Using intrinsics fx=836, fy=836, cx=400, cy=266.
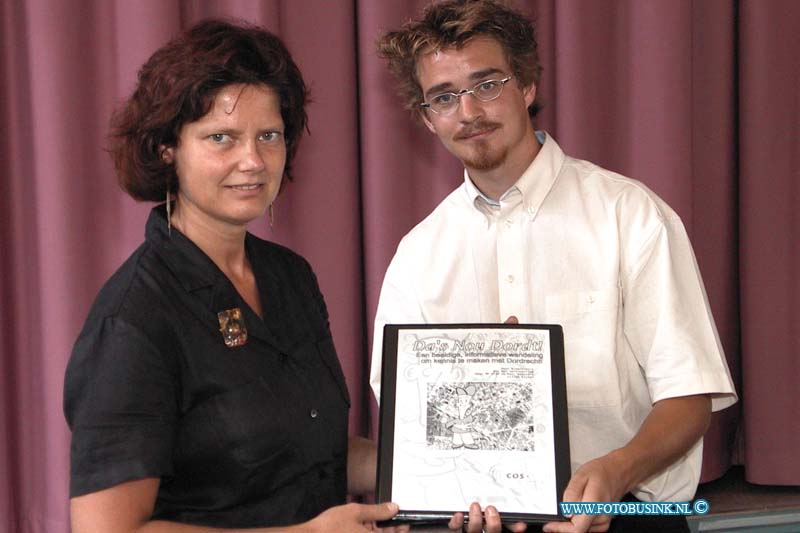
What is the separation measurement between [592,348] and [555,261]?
0.21 metres

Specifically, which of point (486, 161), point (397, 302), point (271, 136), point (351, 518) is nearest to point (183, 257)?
point (271, 136)

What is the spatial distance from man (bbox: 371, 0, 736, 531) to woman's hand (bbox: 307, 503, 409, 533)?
0.47 meters

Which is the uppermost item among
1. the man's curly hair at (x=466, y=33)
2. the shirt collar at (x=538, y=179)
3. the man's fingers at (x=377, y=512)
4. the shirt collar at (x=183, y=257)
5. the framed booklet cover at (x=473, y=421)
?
the man's curly hair at (x=466, y=33)

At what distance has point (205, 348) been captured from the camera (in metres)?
1.41

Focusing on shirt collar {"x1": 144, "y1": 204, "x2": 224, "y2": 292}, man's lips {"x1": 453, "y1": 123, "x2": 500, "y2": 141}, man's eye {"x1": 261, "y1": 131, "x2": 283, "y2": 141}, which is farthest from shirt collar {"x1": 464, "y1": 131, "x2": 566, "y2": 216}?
shirt collar {"x1": 144, "y1": 204, "x2": 224, "y2": 292}

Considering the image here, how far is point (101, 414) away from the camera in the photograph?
4.15ft

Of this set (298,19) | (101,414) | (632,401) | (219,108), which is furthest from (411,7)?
(101,414)

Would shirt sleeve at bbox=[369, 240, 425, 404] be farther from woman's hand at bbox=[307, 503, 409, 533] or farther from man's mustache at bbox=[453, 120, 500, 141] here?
woman's hand at bbox=[307, 503, 409, 533]

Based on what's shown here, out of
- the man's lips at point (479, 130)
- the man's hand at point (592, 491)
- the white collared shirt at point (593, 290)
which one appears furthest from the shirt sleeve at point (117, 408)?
the man's lips at point (479, 130)

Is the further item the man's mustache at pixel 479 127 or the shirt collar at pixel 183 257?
the man's mustache at pixel 479 127

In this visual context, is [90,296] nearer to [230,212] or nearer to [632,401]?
[230,212]

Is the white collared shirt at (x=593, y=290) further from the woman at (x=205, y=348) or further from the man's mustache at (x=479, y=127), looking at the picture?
the woman at (x=205, y=348)

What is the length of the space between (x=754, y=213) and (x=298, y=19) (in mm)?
1475

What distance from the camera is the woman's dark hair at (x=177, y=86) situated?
1.46m
